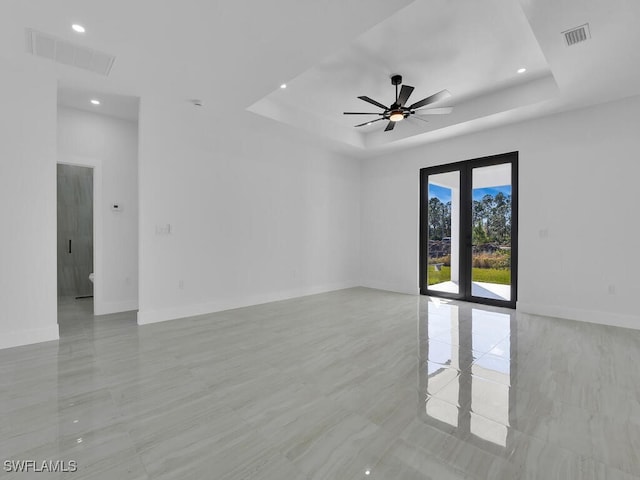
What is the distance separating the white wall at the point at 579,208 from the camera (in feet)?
13.5

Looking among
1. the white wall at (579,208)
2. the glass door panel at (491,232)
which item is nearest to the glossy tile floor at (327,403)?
the white wall at (579,208)

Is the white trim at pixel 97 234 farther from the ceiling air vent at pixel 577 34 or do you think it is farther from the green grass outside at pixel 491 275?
the green grass outside at pixel 491 275

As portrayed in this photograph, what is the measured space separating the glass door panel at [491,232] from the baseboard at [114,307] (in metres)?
6.00

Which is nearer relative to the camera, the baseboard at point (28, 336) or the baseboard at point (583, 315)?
the baseboard at point (28, 336)

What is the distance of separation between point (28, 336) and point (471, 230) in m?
6.67

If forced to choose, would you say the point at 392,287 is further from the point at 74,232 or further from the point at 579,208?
the point at 74,232

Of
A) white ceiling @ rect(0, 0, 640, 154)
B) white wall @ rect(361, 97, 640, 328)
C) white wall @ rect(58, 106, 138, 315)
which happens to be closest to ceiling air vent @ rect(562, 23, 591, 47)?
white ceiling @ rect(0, 0, 640, 154)

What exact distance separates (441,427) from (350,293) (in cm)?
457

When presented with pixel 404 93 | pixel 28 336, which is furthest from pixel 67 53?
pixel 404 93

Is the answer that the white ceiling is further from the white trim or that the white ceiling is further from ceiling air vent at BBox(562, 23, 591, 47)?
the white trim

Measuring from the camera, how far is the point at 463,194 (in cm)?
571

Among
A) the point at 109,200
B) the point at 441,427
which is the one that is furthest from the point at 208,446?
the point at 109,200

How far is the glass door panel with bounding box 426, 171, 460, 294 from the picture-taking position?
6023 mm

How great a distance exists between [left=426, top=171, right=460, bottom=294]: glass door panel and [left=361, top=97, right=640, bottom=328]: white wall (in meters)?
0.73
